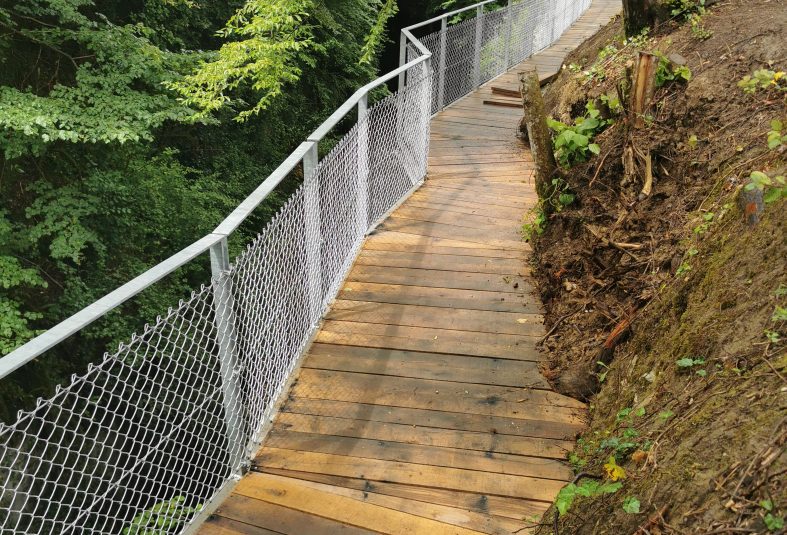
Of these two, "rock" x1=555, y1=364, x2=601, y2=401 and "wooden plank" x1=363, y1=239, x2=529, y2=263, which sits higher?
"wooden plank" x1=363, y1=239, x2=529, y2=263

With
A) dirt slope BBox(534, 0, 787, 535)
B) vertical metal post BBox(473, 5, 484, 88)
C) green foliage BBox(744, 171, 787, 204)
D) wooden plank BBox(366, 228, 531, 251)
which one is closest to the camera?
dirt slope BBox(534, 0, 787, 535)

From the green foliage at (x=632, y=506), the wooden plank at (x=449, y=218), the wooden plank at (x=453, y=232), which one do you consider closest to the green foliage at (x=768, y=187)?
the green foliage at (x=632, y=506)

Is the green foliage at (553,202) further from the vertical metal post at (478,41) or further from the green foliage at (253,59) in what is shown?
the vertical metal post at (478,41)

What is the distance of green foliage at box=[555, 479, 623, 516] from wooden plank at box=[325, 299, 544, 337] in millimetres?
1822

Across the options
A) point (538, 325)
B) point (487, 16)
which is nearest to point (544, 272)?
point (538, 325)

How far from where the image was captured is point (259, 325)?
3.41 metres

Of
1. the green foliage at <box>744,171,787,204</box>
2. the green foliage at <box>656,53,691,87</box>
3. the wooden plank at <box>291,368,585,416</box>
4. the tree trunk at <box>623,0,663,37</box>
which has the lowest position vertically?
the wooden plank at <box>291,368,585,416</box>

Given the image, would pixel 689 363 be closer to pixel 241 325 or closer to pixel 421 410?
pixel 421 410

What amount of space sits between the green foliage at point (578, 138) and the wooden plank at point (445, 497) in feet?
8.62

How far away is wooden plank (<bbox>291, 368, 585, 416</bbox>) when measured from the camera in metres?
3.69

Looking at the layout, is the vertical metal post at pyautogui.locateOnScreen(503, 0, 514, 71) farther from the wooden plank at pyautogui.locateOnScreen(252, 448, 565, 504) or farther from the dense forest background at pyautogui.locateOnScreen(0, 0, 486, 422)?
the wooden plank at pyautogui.locateOnScreen(252, 448, 565, 504)

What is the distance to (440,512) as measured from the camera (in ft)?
9.87

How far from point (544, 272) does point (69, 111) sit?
17.6ft

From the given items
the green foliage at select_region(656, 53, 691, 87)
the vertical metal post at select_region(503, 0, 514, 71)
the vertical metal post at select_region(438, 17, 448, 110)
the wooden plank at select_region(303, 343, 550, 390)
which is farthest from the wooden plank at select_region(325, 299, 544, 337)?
the vertical metal post at select_region(503, 0, 514, 71)
